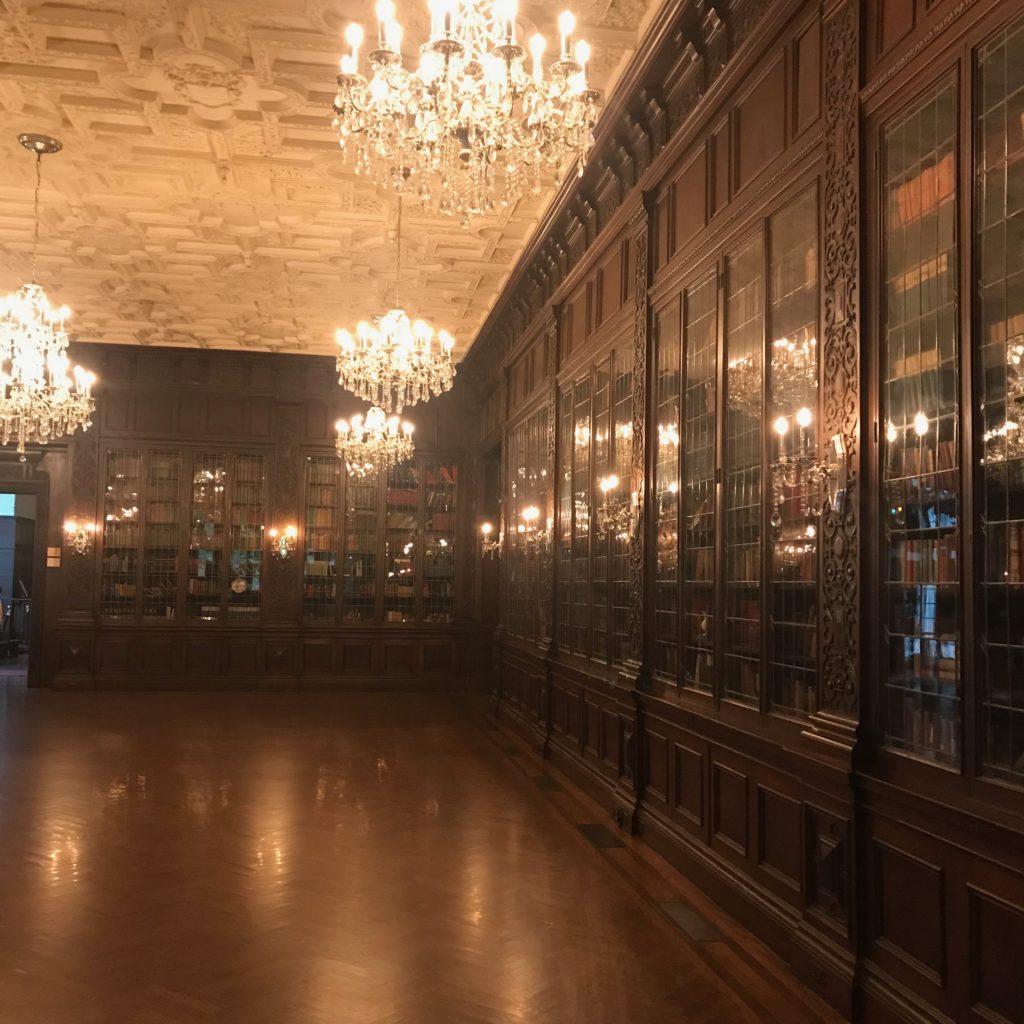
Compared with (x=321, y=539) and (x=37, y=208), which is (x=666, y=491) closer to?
(x=37, y=208)

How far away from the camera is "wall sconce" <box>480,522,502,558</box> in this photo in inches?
565

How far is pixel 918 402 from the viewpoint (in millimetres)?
3826

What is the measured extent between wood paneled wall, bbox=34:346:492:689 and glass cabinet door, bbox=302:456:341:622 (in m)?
0.18

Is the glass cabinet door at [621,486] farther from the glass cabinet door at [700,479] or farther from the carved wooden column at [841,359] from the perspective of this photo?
the carved wooden column at [841,359]

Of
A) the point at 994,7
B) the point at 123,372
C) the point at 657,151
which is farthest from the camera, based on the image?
the point at 123,372

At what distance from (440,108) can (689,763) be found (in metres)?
3.92

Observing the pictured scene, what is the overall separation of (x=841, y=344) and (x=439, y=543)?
11.9 meters

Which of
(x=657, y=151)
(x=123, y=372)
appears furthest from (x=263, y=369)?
(x=657, y=151)

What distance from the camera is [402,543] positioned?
15734 millimetres

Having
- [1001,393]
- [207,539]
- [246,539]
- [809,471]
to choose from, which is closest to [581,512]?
[809,471]

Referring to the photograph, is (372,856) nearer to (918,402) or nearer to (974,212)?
(918,402)

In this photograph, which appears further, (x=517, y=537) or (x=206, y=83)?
(x=517, y=537)

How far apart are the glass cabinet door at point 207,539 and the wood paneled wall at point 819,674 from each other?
8752 mm

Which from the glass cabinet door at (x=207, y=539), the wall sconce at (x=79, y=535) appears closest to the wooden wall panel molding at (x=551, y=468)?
the glass cabinet door at (x=207, y=539)
